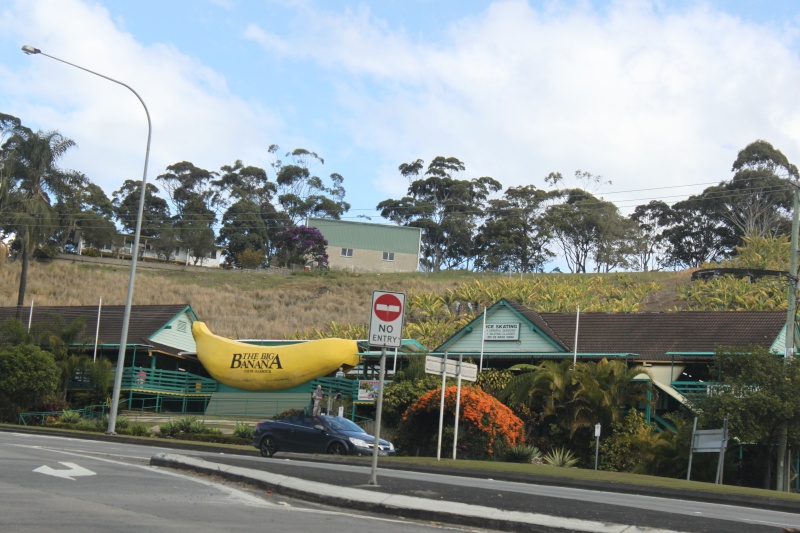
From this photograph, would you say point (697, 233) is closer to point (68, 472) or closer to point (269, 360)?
point (269, 360)

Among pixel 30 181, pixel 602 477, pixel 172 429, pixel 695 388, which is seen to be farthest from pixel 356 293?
pixel 602 477

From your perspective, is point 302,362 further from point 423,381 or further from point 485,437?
point 485,437

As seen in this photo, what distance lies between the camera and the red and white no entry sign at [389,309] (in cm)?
1384

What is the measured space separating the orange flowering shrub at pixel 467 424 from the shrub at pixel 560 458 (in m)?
1.03

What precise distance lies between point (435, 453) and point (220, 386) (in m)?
19.7

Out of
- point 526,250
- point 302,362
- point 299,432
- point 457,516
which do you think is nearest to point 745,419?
point 299,432

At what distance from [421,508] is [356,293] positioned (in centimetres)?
6638

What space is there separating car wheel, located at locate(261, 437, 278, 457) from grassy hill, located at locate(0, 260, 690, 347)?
82.5 ft

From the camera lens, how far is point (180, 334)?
47.5 metres

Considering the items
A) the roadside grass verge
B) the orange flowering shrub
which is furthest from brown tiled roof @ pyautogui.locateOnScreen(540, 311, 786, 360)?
the roadside grass verge

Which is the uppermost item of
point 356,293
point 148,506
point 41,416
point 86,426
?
point 356,293

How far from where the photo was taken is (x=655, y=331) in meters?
36.5

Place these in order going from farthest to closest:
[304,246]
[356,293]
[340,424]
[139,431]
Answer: [304,246] < [356,293] < [139,431] < [340,424]

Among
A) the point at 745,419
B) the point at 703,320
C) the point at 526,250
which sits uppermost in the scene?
the point at 526,250
